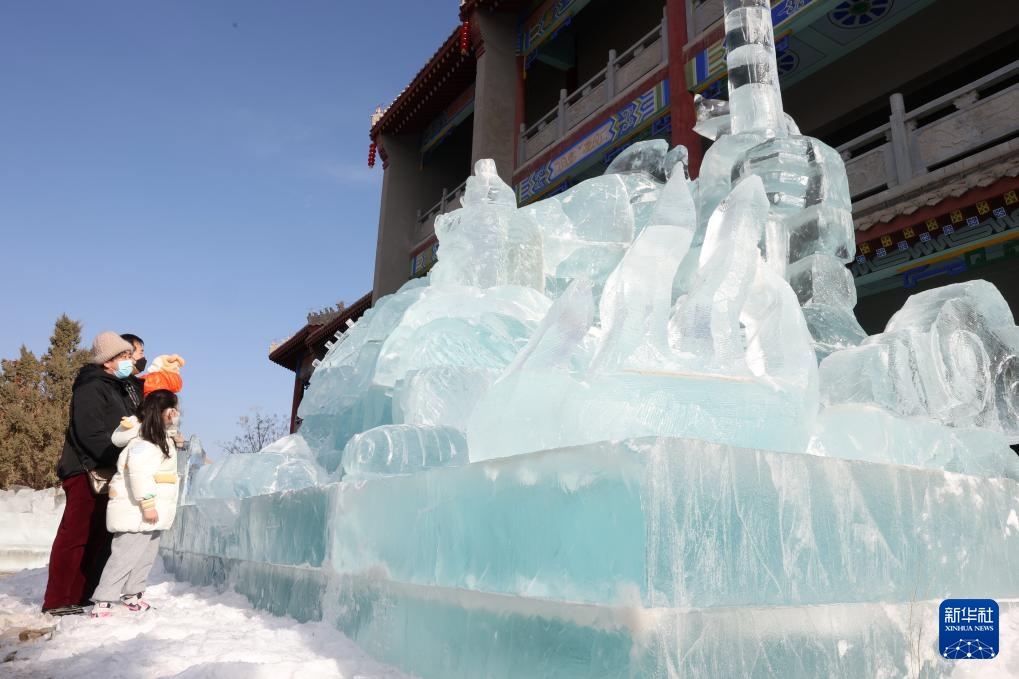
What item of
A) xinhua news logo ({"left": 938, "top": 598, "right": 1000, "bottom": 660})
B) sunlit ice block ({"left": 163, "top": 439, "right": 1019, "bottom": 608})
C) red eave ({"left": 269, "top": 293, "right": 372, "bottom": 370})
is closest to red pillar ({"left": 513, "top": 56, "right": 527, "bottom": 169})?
red eave ({"left": 269, "top": 293, "right": 372, "bottom": 370})

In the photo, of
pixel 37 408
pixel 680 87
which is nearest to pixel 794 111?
pixel 680 87

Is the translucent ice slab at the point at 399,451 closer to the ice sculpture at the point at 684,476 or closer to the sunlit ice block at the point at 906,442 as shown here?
the ice sculpture at the point at 684,476

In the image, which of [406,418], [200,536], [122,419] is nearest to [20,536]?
[200,536]

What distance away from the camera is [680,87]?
745cm

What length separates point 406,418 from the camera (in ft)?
7.43

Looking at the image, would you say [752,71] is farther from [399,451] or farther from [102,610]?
[102,610]

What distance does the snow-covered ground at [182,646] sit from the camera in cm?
154

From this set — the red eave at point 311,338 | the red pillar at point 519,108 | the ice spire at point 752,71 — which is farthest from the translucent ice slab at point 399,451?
the red eave at point 311,338

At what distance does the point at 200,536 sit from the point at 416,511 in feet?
6.47

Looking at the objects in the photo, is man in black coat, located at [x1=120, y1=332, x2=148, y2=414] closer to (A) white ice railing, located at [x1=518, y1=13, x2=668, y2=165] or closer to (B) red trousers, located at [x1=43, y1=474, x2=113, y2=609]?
(B) red trousers, located at [x1=43, y1=474, x2=113, y2=609]

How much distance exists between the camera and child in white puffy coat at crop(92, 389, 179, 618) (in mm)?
2494

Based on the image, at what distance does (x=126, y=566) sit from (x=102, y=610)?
0.19m

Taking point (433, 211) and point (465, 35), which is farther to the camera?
point (433, 211)

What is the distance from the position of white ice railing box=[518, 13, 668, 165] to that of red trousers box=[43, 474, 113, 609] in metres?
7.00
